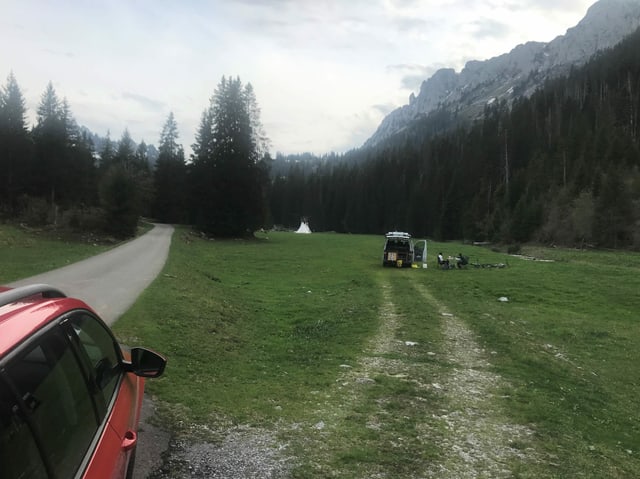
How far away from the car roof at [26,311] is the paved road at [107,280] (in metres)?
8.29

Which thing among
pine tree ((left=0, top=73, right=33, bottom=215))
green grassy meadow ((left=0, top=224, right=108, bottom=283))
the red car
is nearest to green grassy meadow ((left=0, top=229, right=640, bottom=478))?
the red car

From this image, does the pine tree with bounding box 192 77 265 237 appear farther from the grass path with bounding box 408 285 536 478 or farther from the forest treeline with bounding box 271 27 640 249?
the grass path with bounding box 408 285 536 478

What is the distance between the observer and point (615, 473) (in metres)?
5.83

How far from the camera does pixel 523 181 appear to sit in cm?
9138

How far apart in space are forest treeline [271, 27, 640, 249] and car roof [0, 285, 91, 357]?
6197 cm

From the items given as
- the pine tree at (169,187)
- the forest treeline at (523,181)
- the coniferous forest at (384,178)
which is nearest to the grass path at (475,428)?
the coniferous forest at (384,178)

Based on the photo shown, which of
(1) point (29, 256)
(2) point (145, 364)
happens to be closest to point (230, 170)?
(1) point (29, 256)

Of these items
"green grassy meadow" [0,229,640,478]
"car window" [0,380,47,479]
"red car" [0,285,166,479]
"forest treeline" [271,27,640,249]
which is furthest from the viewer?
"forest treeline" [271,27,640,249]

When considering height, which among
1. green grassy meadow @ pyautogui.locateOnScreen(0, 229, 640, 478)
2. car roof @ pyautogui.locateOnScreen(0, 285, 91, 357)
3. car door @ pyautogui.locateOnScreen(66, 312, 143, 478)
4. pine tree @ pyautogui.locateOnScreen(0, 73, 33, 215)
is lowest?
green grassy meadow @ pyautogui.locateOnScreen(0, 229, 640, 478)

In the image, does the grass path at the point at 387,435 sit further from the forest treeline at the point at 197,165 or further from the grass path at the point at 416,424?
the forest treeline at the point at 197,165

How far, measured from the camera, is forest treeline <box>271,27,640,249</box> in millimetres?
60844

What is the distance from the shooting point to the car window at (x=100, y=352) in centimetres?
316

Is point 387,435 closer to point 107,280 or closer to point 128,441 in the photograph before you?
point 128,441

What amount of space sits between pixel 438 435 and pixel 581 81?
147587 millimetres
